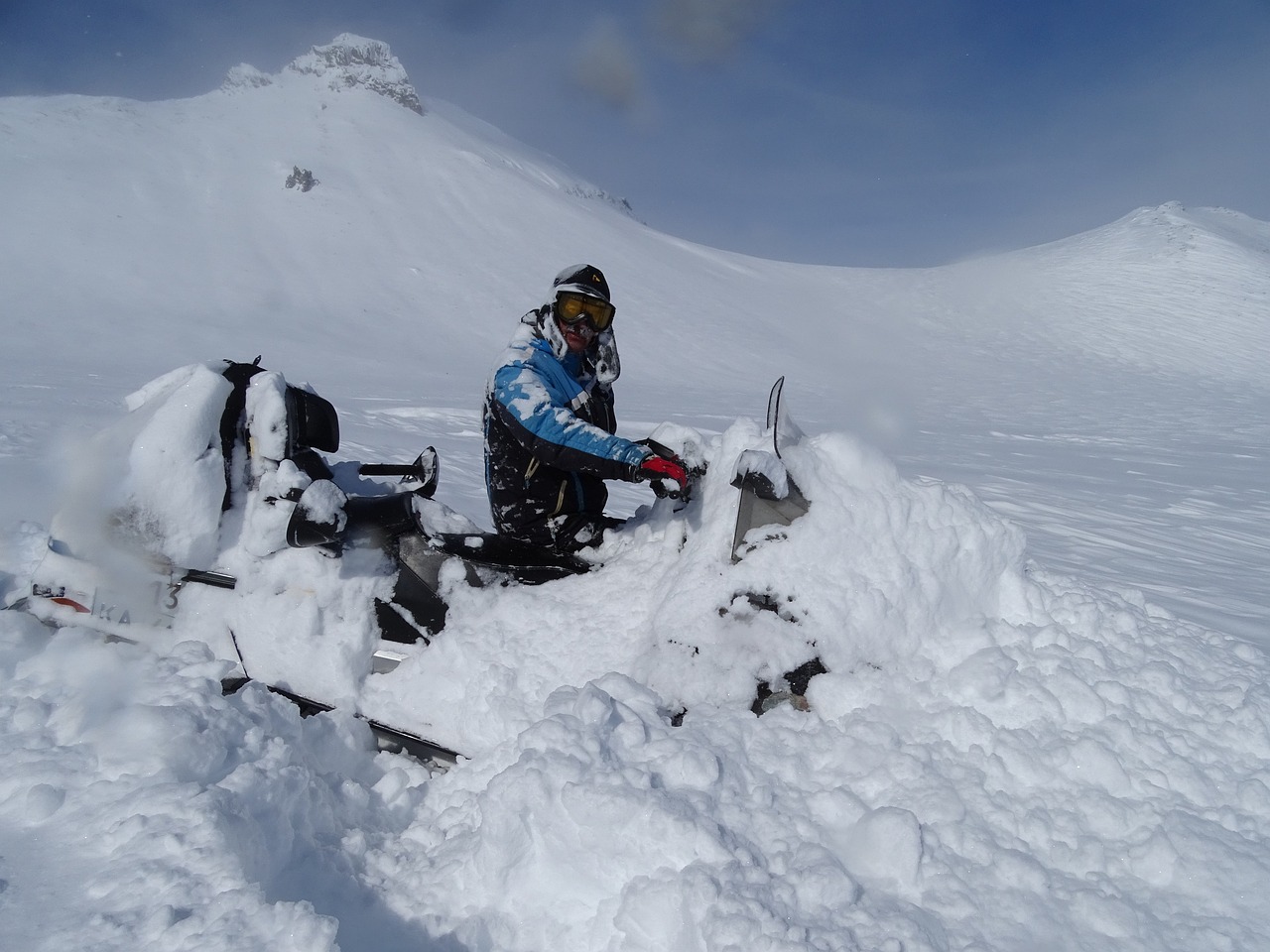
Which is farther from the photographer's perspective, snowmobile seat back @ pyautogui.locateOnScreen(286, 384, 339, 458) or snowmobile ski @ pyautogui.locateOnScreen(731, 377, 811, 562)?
snowmobile seat back @ pyautogui.locateOnScreen(286, 384, 339, 458)

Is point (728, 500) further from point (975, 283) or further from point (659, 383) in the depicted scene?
point (975, 283)

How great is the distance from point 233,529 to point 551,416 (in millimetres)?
1382

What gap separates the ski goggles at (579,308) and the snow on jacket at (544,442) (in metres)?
0.16

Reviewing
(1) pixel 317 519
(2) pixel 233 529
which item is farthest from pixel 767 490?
(2) pixel 233 529

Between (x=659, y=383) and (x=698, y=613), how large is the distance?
2151 cm

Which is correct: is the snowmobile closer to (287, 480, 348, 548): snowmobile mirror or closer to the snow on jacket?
(287, 480, 348, 548): snowmobile mirror

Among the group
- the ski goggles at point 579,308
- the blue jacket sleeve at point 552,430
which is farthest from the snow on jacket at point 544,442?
the ski goggles at point 579,308

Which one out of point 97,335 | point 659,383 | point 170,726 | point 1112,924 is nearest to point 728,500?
point 1112,924

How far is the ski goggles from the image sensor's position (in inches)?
122

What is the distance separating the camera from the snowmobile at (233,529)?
9.07ft

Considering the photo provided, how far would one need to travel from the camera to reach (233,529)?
296 cm

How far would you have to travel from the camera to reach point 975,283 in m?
46.4

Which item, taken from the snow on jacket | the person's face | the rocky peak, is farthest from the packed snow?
the rocky peak

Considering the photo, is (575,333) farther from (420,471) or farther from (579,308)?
(420,471)
